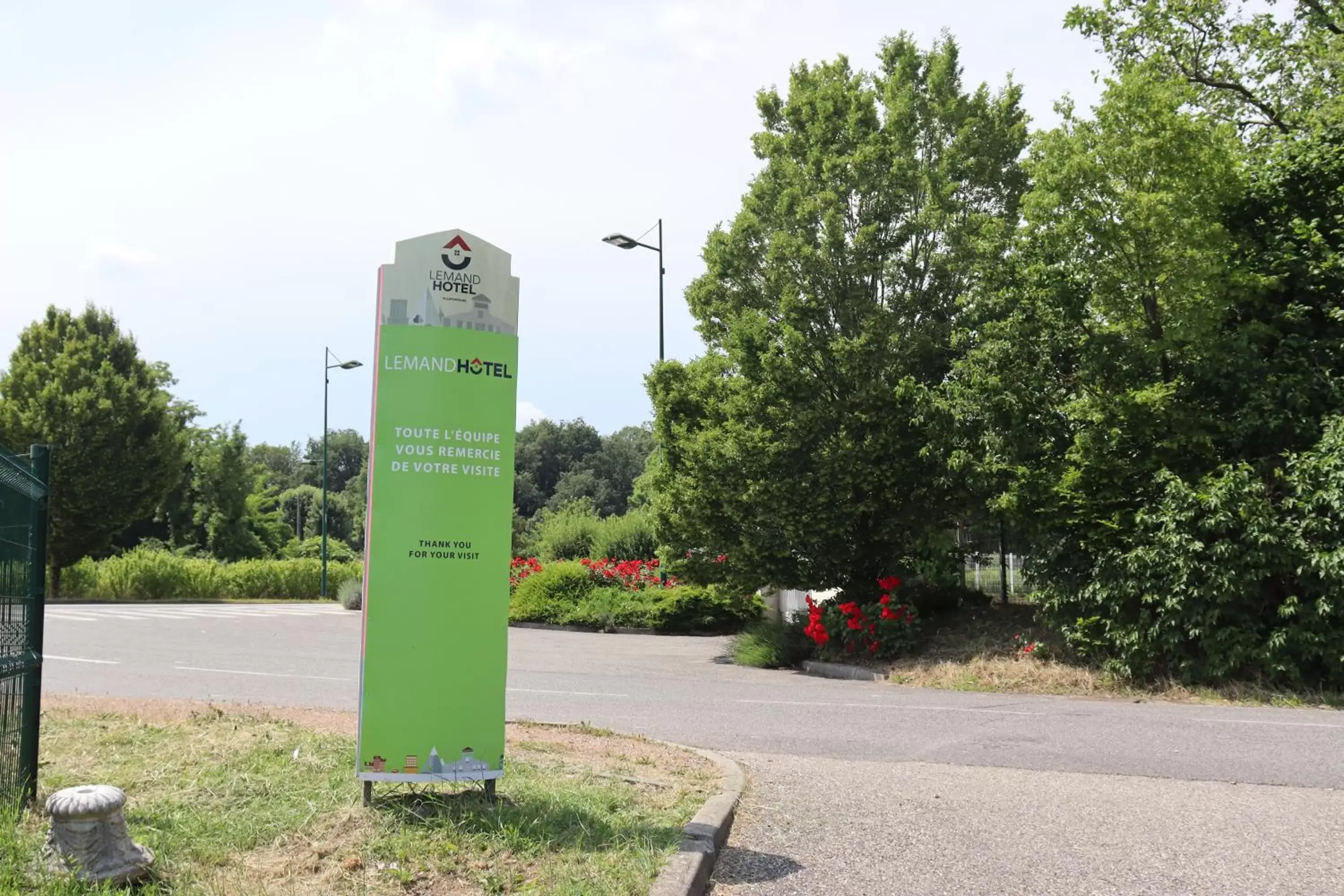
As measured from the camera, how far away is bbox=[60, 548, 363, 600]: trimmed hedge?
36.8m

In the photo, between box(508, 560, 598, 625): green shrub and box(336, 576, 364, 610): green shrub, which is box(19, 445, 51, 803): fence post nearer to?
box(508, 560, 598, 625): green shrub

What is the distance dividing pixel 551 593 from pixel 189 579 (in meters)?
20.4

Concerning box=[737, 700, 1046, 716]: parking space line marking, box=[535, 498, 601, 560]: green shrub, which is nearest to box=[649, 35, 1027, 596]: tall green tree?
box=[737, 700, 1046, 716]: parking space line marking

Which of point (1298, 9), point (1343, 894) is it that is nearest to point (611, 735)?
point (1343, 894)

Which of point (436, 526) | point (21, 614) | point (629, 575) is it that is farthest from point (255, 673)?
point (629, 575)

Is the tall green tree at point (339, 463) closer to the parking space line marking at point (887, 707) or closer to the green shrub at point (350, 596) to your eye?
the green shrub at point (350, 596)

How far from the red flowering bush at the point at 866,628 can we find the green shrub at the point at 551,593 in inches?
369

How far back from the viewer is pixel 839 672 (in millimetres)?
15273

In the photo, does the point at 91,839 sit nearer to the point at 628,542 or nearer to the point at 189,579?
the point at 628,542

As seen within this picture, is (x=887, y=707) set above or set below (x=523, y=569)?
below

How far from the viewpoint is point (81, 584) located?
36.9 meters

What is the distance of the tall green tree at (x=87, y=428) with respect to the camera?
3641 centimetres

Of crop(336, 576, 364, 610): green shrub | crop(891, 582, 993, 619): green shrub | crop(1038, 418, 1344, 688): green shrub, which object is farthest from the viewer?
crop(336, 576, 364, 610): green shrub

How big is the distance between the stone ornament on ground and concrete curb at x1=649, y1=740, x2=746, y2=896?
220 cm
